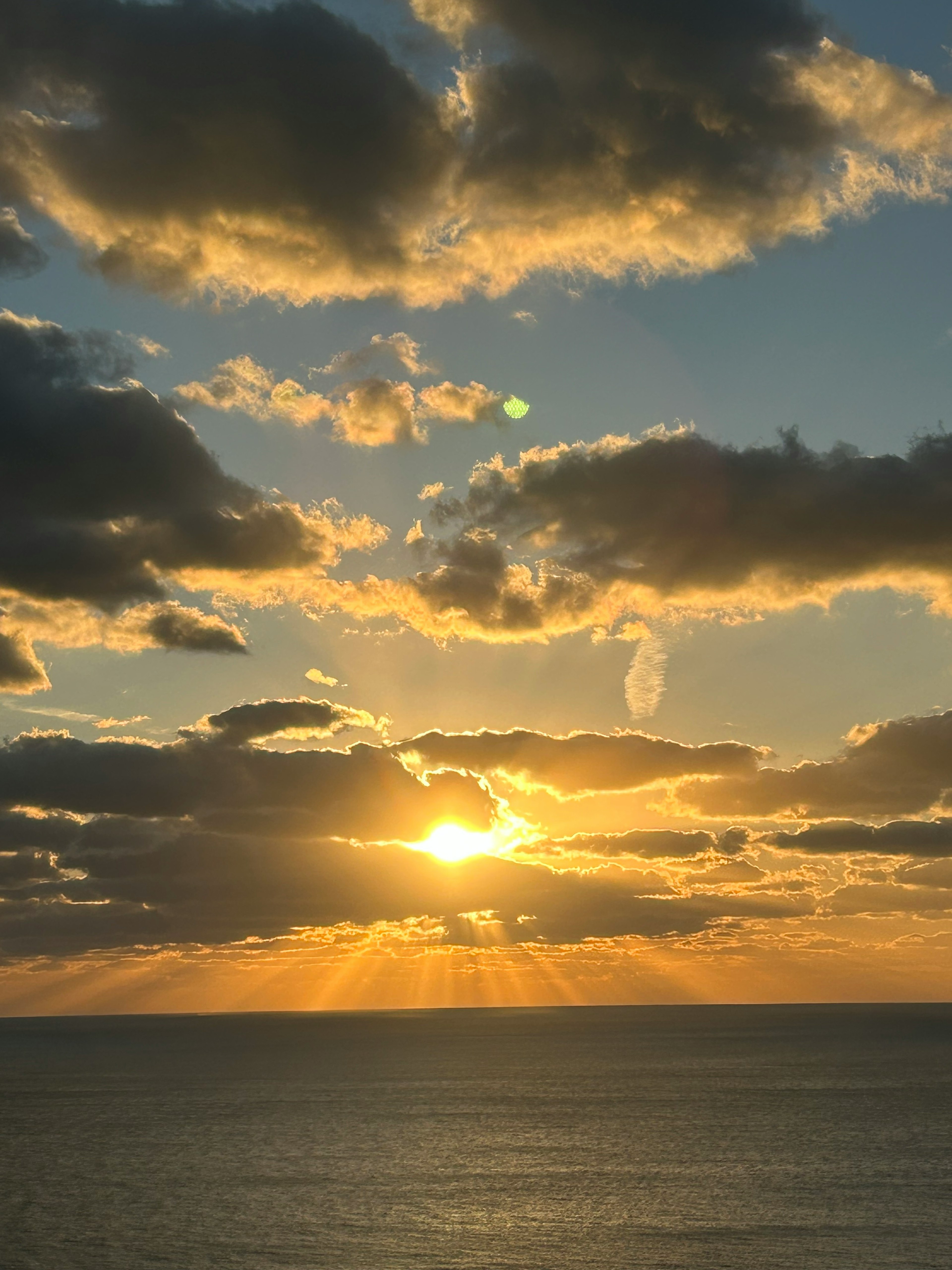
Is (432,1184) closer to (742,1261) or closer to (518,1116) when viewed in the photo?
(742,1261)

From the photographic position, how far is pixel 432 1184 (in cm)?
9644

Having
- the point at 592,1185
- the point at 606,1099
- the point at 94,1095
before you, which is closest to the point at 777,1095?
the point at 606,1099

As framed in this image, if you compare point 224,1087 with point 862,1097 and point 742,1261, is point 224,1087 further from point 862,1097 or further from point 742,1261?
point 742,1261

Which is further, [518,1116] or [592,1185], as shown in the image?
[518,1116]

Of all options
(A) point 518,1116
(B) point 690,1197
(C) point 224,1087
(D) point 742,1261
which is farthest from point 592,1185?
(C) point 224,1087

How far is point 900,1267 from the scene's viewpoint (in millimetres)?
66312

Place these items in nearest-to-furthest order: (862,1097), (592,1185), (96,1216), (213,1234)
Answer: (213,1234) → (96,1216) → (592,1185) → (862,1097)

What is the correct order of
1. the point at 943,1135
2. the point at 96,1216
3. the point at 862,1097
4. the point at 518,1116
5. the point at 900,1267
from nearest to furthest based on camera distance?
1. the point at 900,1267
2. the point at 96,1216
3. the point at 943,1135
4. the point at 518,1116
5. the point at 862,1097

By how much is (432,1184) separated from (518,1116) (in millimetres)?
50035

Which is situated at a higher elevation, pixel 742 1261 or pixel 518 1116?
pixel 742 1261

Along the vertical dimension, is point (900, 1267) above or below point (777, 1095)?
above

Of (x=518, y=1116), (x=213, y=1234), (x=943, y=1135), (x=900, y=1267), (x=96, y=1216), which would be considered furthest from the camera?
(x=518, y=1116)

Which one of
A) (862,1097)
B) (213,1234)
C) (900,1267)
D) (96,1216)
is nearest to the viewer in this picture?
(900,1267)

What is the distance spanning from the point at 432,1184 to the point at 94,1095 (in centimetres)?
11256
